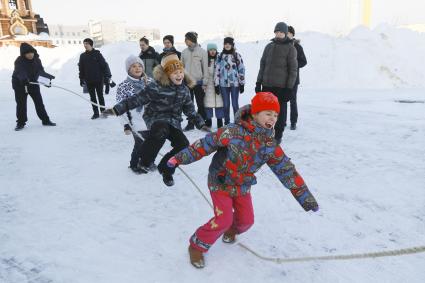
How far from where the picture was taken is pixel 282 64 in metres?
5.76

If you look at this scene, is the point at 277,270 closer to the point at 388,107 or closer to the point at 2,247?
the point at 2,247

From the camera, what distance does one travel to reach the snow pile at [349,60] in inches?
632

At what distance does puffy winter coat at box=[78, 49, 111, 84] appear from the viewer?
320 inches

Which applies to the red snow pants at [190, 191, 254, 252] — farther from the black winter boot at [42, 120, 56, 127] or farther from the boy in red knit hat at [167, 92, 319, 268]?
the black winter boot at [42, 120, 56, 127]

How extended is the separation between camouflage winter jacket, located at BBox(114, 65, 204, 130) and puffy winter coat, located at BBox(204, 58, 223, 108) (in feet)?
9.43

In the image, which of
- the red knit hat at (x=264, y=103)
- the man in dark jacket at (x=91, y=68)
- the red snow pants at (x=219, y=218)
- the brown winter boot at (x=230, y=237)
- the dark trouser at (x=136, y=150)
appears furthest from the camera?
the man in dark jacket at (x=91, y=68)

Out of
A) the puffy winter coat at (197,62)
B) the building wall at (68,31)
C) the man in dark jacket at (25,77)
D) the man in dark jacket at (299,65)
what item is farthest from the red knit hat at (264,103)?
the building wall at (68,31)

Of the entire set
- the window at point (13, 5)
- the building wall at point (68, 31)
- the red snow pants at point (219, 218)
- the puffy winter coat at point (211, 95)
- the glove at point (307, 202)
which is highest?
the building wall at point (68, 31)

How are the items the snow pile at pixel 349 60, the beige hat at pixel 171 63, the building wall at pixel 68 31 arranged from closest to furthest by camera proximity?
the beige hat at pixel 171 63
the snow pile at pixel 349 60
the building wall at pixel 68 31

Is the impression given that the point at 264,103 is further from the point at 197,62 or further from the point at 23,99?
the point at 23,99

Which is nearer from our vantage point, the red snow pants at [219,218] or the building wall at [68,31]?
the red snow pants at [219,218]

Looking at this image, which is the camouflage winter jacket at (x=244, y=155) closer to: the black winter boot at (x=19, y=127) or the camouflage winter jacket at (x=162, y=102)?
the camouflage winter jacket at (x=162, y=102)

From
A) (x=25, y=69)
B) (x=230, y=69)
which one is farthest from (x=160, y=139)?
(x=25, y=69)

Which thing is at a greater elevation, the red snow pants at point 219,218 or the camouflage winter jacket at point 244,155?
the camouflage winter jacket at point 244,155
